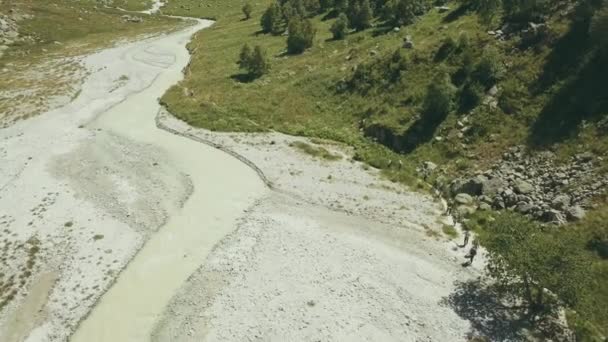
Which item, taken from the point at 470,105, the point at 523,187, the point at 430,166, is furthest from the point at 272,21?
the point at 523,187

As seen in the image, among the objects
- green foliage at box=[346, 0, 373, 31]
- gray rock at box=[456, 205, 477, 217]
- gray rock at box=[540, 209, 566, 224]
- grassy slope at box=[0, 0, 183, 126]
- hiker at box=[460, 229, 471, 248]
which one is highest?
green foliage at box=[346, 0, 373, 31]

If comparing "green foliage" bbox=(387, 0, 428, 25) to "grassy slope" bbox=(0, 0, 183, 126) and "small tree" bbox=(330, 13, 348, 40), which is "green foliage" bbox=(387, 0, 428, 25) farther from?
"grassy slope" bbox=(0, 0, 183, 126)

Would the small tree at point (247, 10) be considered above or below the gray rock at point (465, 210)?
above

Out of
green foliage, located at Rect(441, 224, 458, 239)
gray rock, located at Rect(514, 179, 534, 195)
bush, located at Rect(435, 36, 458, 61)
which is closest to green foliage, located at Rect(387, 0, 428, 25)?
bush, located at Rect(435, 36, 458, 61)

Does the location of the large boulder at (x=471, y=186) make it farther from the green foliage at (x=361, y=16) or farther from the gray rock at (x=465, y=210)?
the green foliage at (x=361, y=16)

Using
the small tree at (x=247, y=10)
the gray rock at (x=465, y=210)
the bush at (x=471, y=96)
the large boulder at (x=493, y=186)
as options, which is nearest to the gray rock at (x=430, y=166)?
the large boulder at (x=493, y=186)

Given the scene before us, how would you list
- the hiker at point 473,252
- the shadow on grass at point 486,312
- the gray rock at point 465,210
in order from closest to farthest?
the shadow on grass at point 486,312 < the hiker at point 473,252 < the gray rock at point 465,210

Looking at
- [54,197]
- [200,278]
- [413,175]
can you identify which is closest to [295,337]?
[200,278]

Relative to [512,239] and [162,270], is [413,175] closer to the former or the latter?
[512,239]
